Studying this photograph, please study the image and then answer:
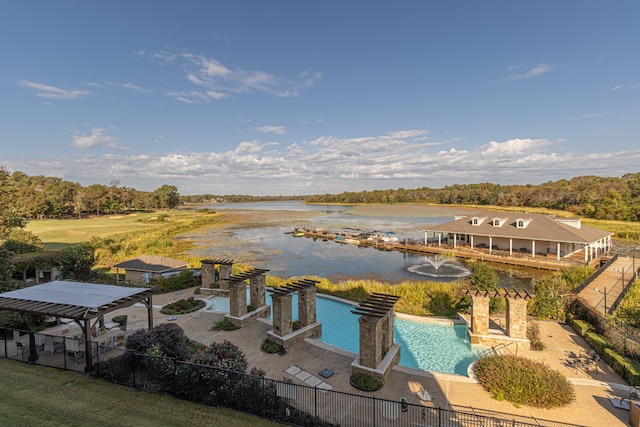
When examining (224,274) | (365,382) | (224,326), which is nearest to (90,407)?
(224,326)

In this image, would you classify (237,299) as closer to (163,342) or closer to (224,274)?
(163,342)

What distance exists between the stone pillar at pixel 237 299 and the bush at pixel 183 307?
3.64m

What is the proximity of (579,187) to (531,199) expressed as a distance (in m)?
11.5

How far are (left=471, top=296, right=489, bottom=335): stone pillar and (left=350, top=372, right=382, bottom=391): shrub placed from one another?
5771 millimetres

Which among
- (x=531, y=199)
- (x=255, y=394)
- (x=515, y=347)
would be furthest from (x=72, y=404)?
(x=531, y=199)

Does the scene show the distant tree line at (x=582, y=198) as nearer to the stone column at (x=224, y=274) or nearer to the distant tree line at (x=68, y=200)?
the stone column at (x=224, y=274)

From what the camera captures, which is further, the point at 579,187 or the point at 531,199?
the point at 531,199

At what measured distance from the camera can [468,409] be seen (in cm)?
828

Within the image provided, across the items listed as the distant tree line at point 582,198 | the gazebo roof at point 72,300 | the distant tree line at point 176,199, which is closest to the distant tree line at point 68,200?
the distant tree line at point 176,199

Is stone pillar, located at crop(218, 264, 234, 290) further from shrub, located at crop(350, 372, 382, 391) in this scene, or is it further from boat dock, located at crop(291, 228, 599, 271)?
boat dock, located at crop(291, 228, 599, 271)

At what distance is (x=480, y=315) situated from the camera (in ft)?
41.8

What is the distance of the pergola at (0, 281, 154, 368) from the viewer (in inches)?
378

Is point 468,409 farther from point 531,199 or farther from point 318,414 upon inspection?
point 531,199

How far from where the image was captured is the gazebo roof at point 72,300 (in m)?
9.76
